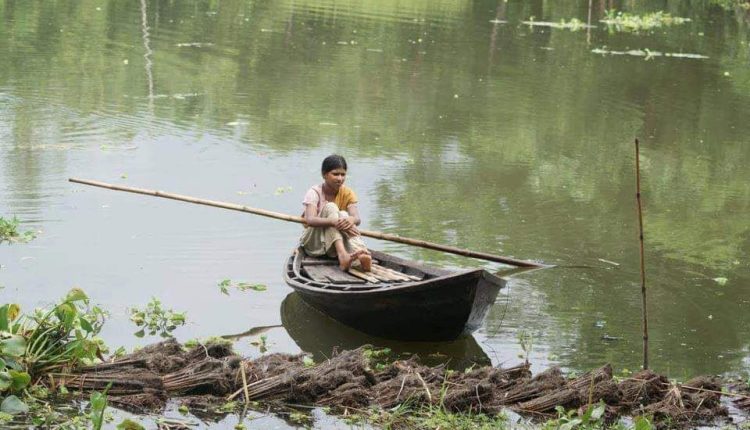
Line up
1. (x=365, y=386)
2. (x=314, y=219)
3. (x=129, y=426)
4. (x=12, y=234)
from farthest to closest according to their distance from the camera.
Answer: (x=12, y=234), (x=314, y=219), (x=365, y=386), (x=129, y=426)

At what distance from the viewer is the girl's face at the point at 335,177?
784 centimetres

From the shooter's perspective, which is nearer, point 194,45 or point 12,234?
point 12,234

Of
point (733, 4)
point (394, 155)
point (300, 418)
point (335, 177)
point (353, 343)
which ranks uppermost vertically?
point (733, 4)

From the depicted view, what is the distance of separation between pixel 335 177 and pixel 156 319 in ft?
5.16

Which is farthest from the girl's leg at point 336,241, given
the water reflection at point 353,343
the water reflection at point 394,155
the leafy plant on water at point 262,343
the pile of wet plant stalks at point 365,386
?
the pile of wet plant stalks at point 365,386

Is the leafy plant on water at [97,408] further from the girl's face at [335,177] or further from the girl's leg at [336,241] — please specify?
the girl's face at [335,177]

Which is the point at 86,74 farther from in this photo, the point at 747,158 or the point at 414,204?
the point at 747,158

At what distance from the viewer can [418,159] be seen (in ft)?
40.9

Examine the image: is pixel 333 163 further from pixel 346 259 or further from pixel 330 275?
pixel 330 275

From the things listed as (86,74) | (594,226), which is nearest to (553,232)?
(594,226)

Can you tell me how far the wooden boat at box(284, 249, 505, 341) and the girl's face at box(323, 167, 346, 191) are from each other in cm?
65

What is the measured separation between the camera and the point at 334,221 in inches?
306

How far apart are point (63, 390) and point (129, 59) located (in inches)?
491

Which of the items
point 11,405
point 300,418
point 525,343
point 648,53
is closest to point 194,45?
point 648,53
